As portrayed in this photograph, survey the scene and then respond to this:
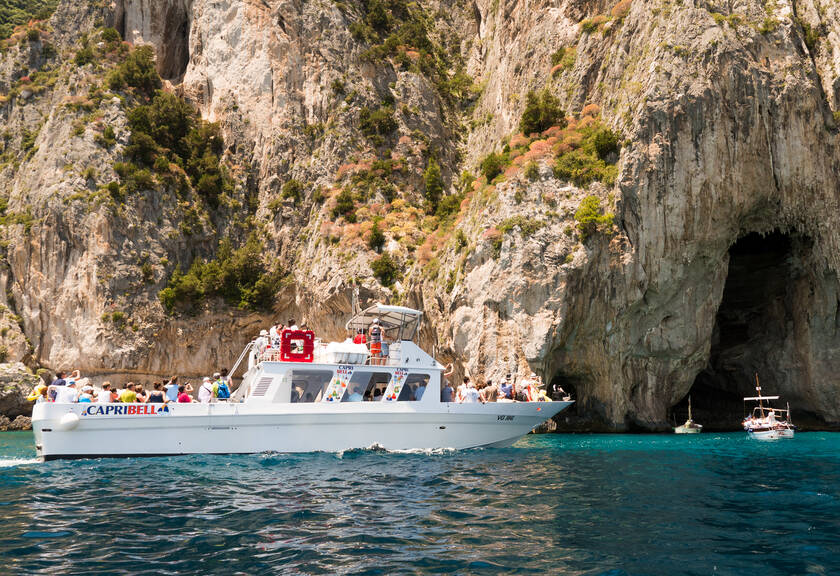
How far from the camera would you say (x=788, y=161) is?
33938 millimetres

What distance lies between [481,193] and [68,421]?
2609 centimetres

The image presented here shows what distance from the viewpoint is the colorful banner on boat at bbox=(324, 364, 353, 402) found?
2100 cm

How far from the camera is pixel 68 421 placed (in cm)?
1872

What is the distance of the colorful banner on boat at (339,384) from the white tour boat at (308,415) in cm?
3

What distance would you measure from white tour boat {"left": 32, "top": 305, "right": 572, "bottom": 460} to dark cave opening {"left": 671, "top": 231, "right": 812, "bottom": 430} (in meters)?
23.8

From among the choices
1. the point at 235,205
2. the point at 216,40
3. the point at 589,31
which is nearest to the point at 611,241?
the point at 589,31

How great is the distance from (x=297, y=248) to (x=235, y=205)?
23.6ft

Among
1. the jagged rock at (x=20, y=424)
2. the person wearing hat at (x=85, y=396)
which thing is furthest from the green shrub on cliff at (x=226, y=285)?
the person wearing hat at (x=85, y=396)

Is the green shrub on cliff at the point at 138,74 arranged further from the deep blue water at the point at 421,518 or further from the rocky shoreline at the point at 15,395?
the deep blue water at the point at 421,518

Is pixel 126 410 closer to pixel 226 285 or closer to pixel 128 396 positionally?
pixel 128 396

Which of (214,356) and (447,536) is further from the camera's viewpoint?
(214,356)

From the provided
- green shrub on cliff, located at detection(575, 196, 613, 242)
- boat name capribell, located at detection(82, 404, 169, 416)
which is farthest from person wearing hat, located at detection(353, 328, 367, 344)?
green shrub on cliff, located at detection(575, 196, 613, 242)

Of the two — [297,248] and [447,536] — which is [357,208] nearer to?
[297,248]

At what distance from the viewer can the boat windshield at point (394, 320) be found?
22.9 metres
